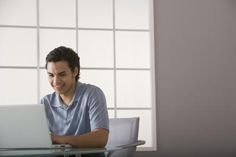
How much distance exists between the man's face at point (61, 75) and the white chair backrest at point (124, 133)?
1.38 ft

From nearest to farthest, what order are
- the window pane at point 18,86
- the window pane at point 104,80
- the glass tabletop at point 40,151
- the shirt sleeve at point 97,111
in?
the glass tabletop at point 40,151, the shirt sleeve at point 97,111, the window pane at point 18,86, the window pane at point 104,80

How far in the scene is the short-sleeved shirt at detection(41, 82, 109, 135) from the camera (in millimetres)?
2469

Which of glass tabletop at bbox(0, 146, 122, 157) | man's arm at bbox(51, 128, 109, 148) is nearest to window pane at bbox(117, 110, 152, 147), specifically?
man's arm at bbox(51, 128, 109, 148)

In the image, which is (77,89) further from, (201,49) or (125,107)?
(201,49)

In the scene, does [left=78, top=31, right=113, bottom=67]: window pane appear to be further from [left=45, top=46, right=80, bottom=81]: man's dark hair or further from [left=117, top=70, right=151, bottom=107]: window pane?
[left=45, top=46, right=80, bottom=81]: man's dark hair

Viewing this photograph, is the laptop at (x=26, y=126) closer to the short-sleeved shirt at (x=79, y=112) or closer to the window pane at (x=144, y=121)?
the short-sleeved shirt at (x=79, y=112)

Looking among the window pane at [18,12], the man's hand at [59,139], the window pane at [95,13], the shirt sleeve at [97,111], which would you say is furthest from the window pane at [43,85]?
the man's hand at [59,139]

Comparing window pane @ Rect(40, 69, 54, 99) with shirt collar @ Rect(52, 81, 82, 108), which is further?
window pane @ Rect(40, 69, 54, 99)

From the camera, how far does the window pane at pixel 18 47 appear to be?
13.3ft

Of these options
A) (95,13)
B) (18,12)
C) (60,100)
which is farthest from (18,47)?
(60,100)

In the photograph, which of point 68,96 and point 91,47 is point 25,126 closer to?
point 68,96

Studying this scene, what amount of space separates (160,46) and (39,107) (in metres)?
2.56

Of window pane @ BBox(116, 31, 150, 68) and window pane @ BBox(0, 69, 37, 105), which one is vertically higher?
window pane @ BBox(116, 31, 150, 68)

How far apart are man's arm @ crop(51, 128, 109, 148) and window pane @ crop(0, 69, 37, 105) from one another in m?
1.87
